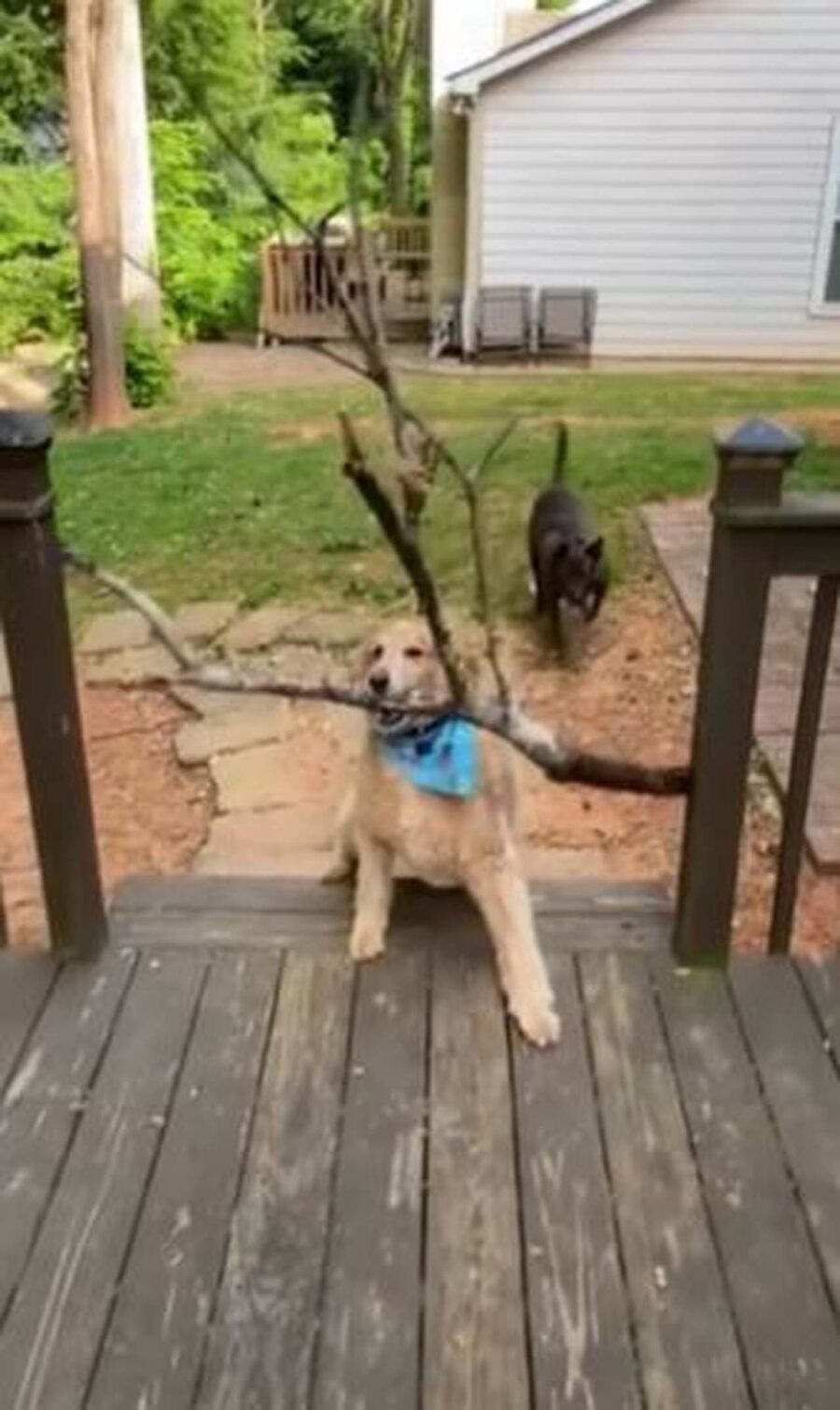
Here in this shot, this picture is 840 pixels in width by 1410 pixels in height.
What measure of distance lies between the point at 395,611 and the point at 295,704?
88cm

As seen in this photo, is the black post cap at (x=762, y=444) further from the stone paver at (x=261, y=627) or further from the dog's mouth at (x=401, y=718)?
the stone paver at (x=261, y=627)

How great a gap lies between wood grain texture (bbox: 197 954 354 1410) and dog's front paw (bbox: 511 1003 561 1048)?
0.29 m

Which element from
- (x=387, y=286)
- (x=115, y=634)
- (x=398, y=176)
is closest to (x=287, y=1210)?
(x=115, y=634)

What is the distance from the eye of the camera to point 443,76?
1097cm

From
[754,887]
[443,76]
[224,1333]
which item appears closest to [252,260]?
[443,76]

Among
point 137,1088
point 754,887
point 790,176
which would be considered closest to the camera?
point 137,1088

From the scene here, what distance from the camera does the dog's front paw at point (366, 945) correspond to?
7.23ft

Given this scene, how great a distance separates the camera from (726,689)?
203 cm

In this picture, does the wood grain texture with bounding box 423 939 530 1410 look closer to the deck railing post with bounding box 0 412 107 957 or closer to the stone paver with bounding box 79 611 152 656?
the deck railing post with bounding box 0 412 107 957

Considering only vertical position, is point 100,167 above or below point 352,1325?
above

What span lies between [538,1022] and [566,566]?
95.9 inches

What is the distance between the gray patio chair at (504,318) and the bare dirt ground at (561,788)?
6.78 meters

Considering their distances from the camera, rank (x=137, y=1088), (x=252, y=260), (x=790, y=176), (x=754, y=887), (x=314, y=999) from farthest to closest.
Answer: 1. (x=252, y=260)
2. (x=790, y=176)
3. (x=754, y=887)
4. (x=314, y=999)
5. (x=137, y=1088)

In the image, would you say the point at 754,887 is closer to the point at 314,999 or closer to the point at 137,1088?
the point at 314,999
